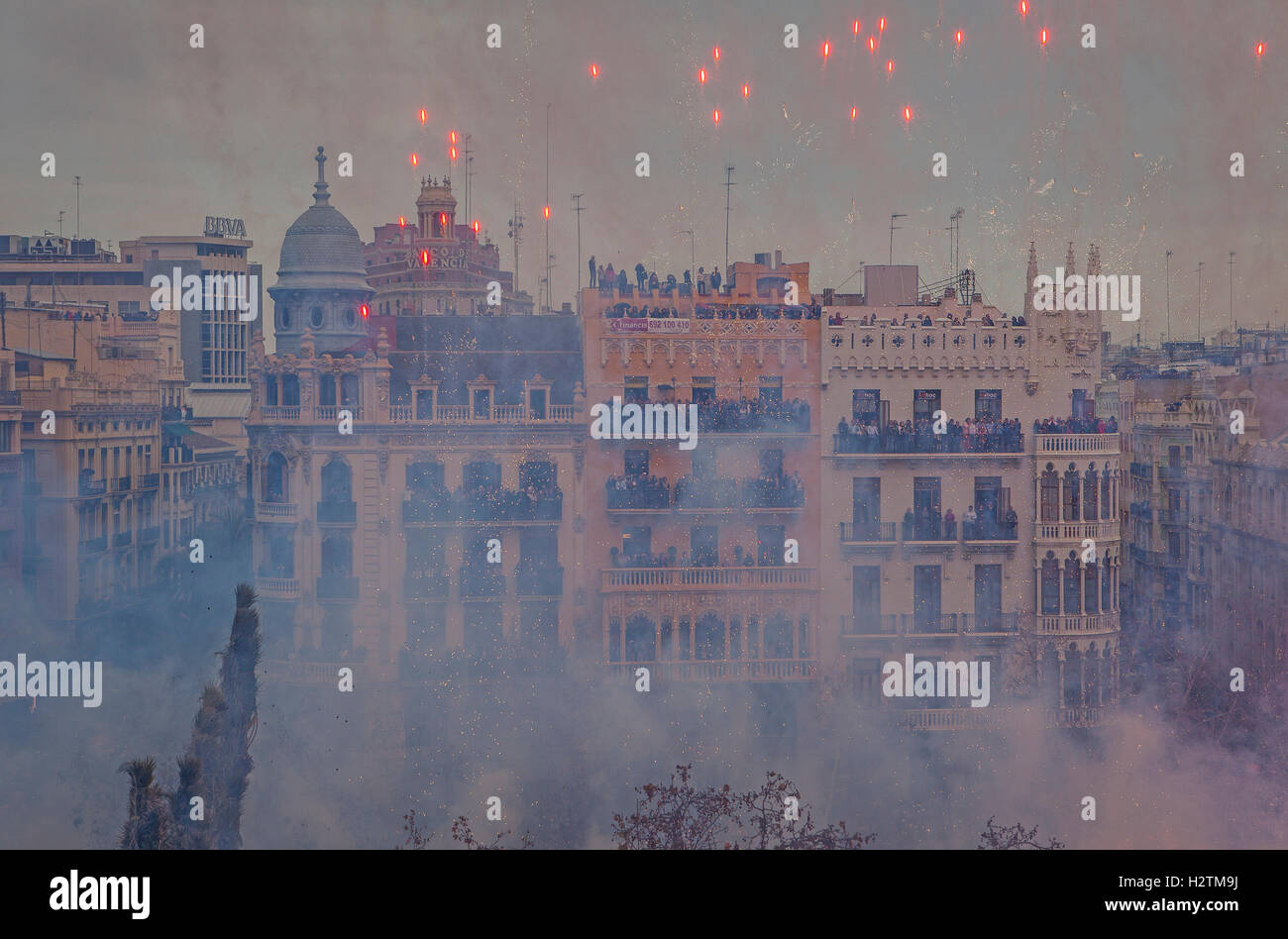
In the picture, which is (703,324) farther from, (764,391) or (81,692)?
(81,692)

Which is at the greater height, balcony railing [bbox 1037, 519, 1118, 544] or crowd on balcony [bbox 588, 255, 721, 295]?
crowd on balcony [bbox 588, 255, 721, 295]

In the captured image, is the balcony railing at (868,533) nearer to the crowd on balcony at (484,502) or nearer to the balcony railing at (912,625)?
the balcony railing at (912,625)

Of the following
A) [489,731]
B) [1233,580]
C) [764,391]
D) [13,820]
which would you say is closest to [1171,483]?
[1233,580]

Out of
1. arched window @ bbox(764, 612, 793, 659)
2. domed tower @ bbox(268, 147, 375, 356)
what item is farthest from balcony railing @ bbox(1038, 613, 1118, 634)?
domed tower @ bbox(268, 147, 375, 356)

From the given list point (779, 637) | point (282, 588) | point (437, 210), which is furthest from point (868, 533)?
point (437, 210)

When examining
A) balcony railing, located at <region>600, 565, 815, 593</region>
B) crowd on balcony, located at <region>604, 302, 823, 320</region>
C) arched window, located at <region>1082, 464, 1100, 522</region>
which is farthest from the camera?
arched window, located at <region>1082, 464, 1100, 522</region>

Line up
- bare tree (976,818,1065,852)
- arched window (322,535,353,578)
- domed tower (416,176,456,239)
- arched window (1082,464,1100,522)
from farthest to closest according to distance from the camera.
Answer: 1. domed tower (416,176,456,239)
2. arched window (1082,464,1100,522)
3. arched window (322,535,353,578)
4. bare tree (976,818,1065,852)

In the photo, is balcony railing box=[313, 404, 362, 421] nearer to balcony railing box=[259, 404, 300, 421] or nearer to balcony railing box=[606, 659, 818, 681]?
balcony railing box=[259, 404, 300, 421]

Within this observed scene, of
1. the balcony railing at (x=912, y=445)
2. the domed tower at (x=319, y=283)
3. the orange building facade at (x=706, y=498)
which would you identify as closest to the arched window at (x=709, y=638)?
the orange building facade at (x=706, y=498)
